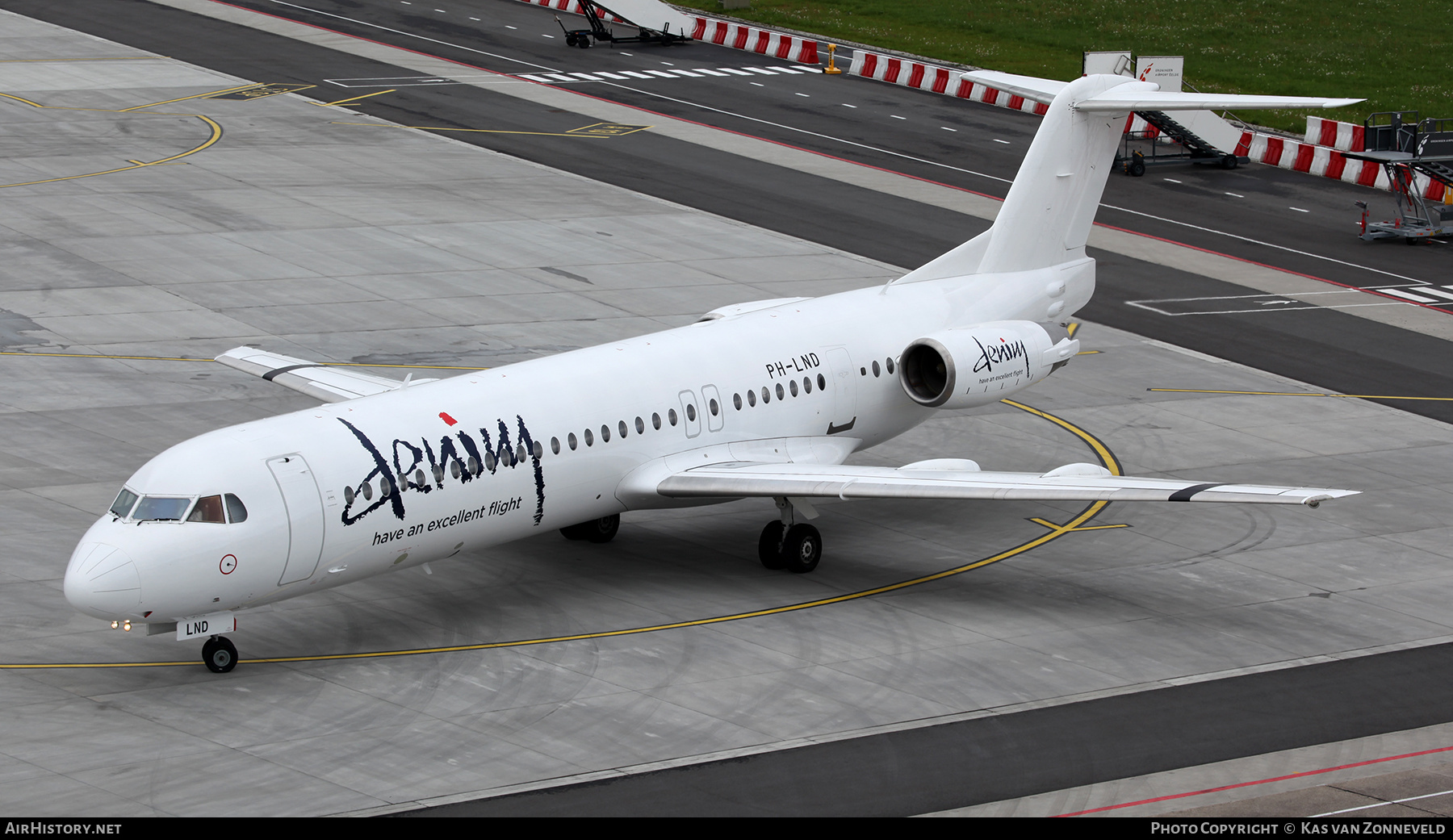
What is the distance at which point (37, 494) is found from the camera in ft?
91.0

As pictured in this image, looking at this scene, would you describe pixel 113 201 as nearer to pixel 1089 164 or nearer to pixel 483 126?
pixel 483 126

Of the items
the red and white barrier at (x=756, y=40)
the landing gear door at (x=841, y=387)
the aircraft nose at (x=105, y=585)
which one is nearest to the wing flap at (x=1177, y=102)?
the landing gear door at (x=841, y=387)

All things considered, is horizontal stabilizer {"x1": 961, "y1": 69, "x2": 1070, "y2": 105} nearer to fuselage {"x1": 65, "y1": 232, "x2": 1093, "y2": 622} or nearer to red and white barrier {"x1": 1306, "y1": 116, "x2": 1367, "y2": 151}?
fuselage {"x1": 65, "y1": 232, "x2": 1093, "y2": 622}

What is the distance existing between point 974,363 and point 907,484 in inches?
163

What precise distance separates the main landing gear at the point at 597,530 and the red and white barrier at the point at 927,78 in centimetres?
4322

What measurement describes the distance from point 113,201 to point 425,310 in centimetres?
1290

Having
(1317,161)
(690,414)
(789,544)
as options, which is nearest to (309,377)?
(690,414)

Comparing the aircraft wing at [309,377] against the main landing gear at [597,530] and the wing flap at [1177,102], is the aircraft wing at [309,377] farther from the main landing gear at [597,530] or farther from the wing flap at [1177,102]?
the wing flap at [1177,102]

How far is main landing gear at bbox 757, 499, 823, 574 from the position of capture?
26609 mm

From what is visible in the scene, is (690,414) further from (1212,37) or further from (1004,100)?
(1212,37)

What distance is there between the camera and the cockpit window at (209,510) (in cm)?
2128

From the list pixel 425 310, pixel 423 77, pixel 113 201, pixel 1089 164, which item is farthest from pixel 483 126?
pixel 1089 164

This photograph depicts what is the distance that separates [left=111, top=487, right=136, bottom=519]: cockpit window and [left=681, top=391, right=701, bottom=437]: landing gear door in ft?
26.9

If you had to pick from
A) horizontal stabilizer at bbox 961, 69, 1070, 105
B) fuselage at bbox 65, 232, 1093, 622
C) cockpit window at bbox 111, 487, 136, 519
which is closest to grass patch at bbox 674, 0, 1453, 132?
horizontal stabilizer at bbox 961, 69, 1070, 105
